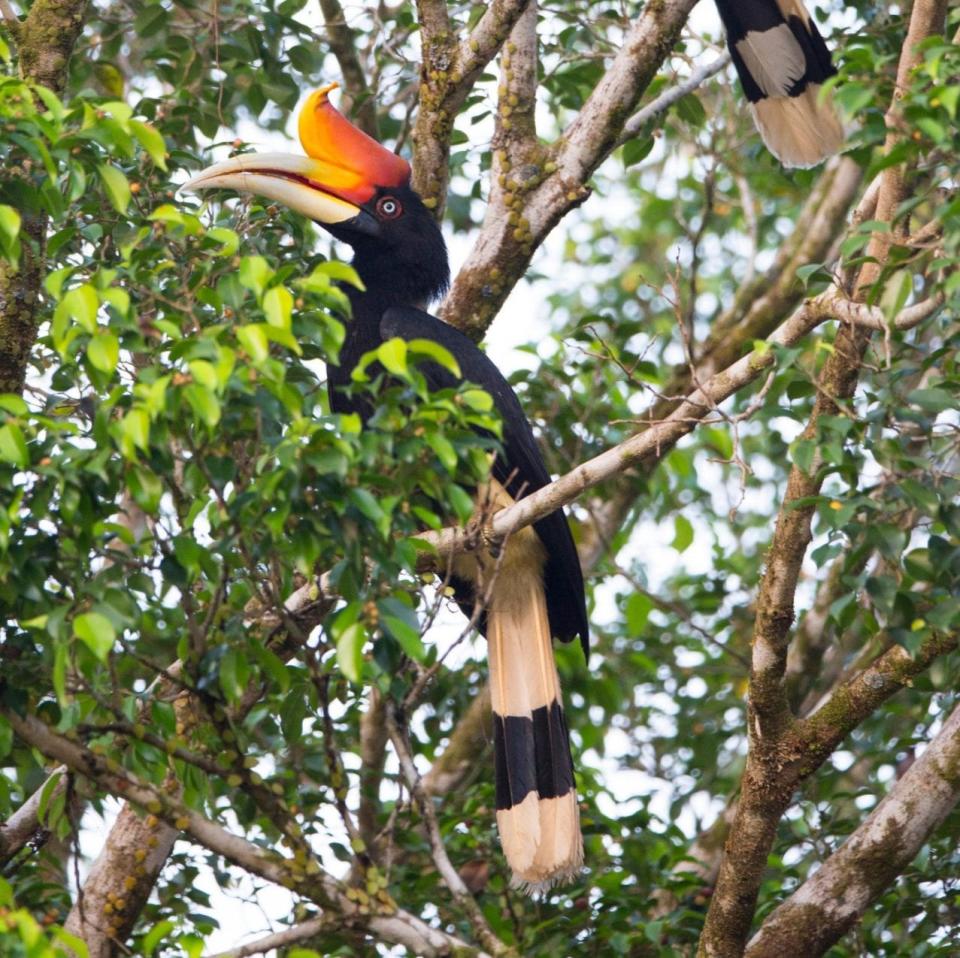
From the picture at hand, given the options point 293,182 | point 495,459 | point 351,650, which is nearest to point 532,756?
point 495,459

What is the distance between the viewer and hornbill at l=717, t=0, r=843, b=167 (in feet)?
16.9

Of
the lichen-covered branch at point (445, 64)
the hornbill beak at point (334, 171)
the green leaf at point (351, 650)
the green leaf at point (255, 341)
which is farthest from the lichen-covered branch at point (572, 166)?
the green leaf at point (351, 650)

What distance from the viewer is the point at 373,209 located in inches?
222

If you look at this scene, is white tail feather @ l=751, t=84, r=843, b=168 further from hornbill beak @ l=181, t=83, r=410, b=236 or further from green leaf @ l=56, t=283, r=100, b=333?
green leaf @ l=56, t=283, r=100, b=333

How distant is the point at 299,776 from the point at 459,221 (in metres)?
4.35

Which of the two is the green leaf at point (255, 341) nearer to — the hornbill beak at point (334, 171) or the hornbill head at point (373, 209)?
the hornbill beak at point (334, 171)

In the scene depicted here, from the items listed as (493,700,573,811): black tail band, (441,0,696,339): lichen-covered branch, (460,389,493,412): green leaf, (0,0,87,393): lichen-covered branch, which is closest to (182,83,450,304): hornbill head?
(441,0,696,339): lichen-covered branch

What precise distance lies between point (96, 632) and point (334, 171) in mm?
3184

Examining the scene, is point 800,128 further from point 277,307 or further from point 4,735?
point 4,735

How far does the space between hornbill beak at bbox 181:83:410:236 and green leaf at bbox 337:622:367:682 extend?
101 inches

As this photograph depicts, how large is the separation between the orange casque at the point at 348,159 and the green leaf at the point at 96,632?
3.04 m

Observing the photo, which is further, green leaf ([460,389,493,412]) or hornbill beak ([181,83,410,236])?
hornbill beak ([181,83,410,236])

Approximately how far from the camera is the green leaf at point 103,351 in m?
2.94

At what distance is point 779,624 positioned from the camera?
12.6 feet
